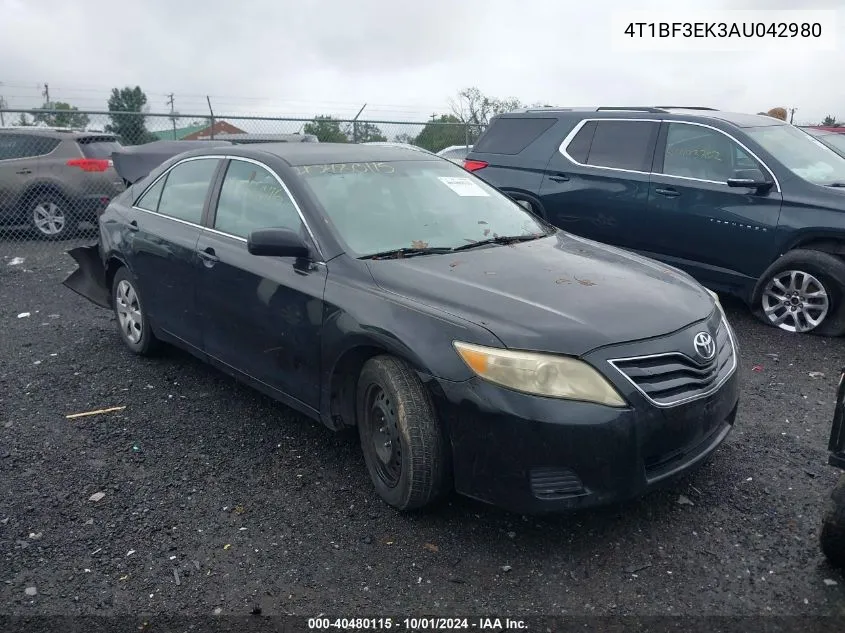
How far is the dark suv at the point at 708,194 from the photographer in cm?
602

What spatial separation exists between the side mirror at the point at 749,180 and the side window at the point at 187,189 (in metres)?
4.11

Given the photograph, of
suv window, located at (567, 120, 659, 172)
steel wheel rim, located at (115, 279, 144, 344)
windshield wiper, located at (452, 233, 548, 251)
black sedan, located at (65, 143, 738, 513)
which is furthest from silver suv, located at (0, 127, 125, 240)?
windshield wiper, located at (452, 233, 548, 251)

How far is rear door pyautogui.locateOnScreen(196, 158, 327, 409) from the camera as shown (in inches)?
148

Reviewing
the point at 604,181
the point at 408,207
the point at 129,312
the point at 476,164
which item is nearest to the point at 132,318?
the point at 129,312

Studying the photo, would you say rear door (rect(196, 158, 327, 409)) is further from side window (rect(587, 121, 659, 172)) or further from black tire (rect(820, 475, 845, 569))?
side window (rect(587, 121, 659, 172))

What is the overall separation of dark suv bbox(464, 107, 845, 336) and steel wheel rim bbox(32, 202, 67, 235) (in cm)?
682

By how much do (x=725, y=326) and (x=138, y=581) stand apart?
115 inches

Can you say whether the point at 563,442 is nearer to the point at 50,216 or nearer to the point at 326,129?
the point at 50,216

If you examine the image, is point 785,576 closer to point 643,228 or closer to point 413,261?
point 413,261

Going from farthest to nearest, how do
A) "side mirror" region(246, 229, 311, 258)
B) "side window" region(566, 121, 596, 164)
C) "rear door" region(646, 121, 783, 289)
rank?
"side window" region(566, 121, 596, 164) → "rear door" region(646, 121, 783, 289) → "side mirror" region(246, 229, 311, 258)

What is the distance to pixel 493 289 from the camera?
336 centimetres

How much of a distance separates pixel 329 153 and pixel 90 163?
308 inches

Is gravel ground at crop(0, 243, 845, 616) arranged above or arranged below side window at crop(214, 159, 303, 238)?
below

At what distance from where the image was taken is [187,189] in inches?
193
